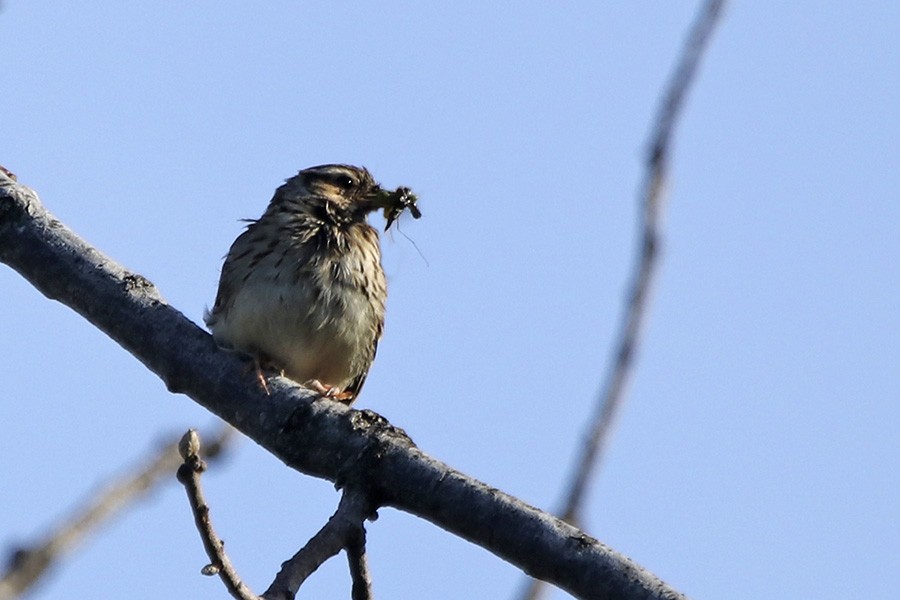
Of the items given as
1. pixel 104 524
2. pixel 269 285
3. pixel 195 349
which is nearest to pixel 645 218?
pixel 104 524

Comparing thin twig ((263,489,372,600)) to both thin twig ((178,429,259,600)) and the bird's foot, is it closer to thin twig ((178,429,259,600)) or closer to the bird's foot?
thin twig ((178,429,259,600))

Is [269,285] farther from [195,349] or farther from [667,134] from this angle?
[667,134]

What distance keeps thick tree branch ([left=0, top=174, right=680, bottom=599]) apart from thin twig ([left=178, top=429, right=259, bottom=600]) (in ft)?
2.69

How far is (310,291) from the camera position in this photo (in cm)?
692

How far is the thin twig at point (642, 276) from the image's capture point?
2.62 meters

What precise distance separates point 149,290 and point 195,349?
0.92 ft

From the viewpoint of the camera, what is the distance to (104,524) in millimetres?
2820

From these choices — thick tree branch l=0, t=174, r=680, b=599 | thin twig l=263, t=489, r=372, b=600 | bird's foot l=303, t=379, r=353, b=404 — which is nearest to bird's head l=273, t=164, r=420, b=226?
bird's foot l=303, t=379, r=353, b=404

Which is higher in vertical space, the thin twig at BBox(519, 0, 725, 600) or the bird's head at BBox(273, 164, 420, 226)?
the bird's head at BBox(273, 164, 420, 226)

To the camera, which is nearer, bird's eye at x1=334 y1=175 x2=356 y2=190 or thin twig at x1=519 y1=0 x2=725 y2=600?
thin twig at x1=519 y1=0 x2=725 y2=600

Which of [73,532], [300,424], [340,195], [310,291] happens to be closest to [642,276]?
[73,532]

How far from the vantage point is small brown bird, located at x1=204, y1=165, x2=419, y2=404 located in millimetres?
6715

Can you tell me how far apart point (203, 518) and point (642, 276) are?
1.43m

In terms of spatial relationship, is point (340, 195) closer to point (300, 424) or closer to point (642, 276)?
point (300, 424)
